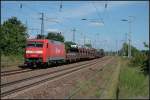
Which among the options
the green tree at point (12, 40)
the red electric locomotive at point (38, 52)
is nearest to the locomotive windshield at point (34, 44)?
the red electric locomotive at point (38, 52)

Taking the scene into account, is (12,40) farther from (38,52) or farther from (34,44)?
(38,52)

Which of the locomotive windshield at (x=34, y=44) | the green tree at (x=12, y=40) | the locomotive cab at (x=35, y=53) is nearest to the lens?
the locomotive cab at (x=35, y=53)

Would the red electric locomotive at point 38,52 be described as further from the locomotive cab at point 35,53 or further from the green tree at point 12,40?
the green tree at point 12,40

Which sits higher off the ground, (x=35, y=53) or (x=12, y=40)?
(x=12, y=40)

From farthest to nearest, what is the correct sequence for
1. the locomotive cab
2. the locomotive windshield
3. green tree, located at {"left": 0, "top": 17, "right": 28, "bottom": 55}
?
green tree, located at {"left": 0, "top": 17, "right": 28, "bottom": 55}, the locomotive windshield, the locomotive cab

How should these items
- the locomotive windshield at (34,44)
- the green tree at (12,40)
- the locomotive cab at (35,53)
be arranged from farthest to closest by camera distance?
the green tree at (12,40)
the locomotive windshield at (34,44)
the locomotive cab at (35,53)

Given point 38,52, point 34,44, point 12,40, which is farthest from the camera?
point 12,40

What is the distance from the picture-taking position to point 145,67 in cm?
2916

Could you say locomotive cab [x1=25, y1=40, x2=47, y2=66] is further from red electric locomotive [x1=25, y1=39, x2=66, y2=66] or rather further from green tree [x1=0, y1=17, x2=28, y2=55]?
green tree [x1=0, y1=17, x2=28, y2=55]

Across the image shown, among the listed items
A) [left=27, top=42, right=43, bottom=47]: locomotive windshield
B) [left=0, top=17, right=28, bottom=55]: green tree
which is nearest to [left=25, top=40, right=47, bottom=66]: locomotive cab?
[left=27, top=42, right=43, bottom=47]: locomotive windshield

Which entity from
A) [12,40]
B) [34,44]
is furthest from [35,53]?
[12,40]

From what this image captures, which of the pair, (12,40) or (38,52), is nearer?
(38,52)

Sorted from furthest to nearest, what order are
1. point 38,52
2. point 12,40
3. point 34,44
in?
point 12,40, point 34,44, point 38,52

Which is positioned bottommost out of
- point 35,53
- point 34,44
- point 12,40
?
point 35,53
